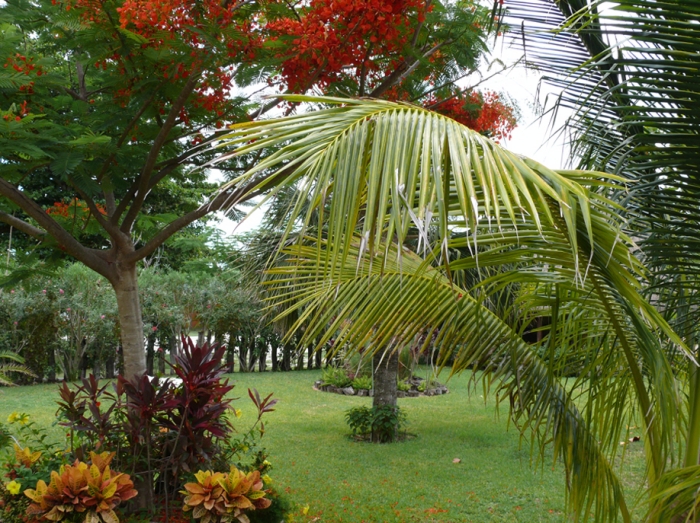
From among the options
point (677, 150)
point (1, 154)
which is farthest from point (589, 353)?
point (1, 154)

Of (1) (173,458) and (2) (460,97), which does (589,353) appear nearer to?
(1) (173,458)

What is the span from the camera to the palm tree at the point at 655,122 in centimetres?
218

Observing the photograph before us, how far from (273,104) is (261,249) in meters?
3.30

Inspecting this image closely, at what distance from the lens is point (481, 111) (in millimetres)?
5789

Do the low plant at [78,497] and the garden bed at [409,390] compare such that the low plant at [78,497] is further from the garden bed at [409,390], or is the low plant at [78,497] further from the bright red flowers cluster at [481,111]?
the garden bed at [409,390]

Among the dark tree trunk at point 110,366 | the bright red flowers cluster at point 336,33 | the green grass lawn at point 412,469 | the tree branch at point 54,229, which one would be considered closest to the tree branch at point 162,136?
the tree branch at point 54,229

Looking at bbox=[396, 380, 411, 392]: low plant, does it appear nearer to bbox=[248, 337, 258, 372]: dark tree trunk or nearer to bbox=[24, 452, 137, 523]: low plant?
bbox=[248, 337, 258, 372]: dark tree trunk

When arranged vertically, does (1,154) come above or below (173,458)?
above

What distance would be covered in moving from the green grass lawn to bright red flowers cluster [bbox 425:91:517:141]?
300cm

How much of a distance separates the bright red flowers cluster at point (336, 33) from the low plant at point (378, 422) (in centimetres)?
460

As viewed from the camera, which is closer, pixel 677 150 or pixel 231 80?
pixel 677 150

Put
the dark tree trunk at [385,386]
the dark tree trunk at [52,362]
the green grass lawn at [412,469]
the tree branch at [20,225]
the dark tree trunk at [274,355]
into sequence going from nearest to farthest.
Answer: the tree branch at [20,225]
the green grass lawn at [412,469]
the dark tree trunk at [385,386]
the dark tree trunk at [52,362]
the dark tree trunk at [274,355]

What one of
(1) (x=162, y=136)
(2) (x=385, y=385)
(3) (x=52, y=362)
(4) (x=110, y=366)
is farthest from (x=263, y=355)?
(1) (x=162, y=136)

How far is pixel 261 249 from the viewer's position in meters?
A: 8.07
